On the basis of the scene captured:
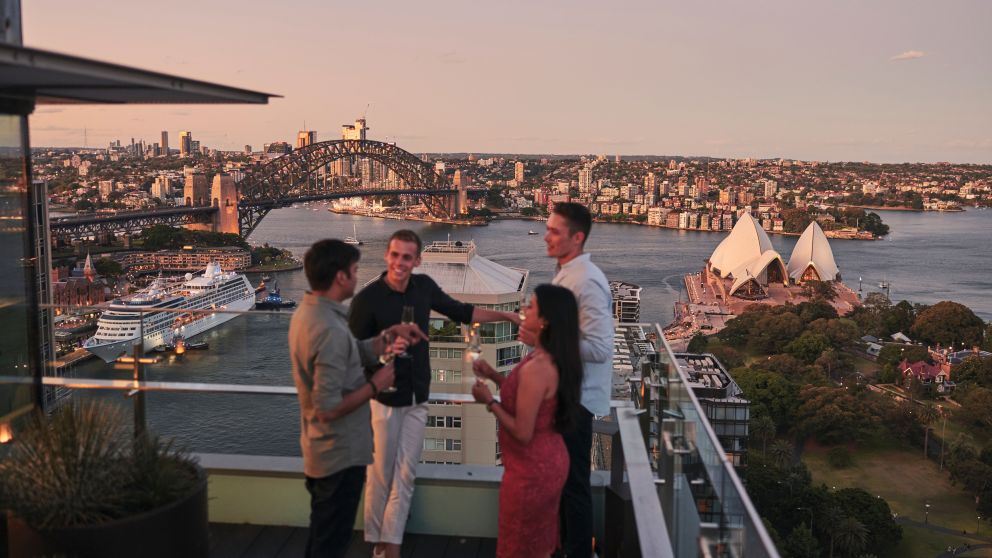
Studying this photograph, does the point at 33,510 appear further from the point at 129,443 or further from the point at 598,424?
the point at 598,424

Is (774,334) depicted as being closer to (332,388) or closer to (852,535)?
(852,535)

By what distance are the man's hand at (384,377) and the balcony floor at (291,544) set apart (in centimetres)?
56

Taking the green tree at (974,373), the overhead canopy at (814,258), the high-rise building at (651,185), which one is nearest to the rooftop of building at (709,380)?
the green tree at (974,373)

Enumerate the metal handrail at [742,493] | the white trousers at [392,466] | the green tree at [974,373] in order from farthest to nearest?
the green tree at [974,373], the white trousers at [392,466], the metal handrail at [742,493]

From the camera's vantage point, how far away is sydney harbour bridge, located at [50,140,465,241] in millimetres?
Answer: 30766

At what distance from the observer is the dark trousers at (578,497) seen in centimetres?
165

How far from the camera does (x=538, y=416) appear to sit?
1.42m

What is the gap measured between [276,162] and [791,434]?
3387 cm

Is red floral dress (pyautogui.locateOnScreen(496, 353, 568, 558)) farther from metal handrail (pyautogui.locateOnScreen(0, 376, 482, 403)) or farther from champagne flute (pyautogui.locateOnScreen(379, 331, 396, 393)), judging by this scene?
metal handrail (pyautogui.locateOnScreen(0, 376, 482, 403))

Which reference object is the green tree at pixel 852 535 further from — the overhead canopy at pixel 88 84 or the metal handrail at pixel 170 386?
the overhead canopy at pixel 88 84

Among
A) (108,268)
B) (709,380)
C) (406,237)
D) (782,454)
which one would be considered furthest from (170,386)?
(108,268)

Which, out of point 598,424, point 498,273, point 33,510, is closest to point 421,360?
point 598,424

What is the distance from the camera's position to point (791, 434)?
15898 mm

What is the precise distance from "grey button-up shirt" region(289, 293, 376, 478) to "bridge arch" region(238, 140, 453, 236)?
36.4m
